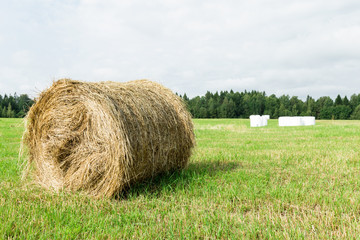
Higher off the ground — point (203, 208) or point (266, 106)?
point (266, 106)

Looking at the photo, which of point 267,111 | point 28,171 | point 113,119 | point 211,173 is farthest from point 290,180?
point 267,111

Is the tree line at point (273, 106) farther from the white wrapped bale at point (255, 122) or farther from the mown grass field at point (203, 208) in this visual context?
the mown grass field at point (203, 208)

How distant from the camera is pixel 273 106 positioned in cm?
8856

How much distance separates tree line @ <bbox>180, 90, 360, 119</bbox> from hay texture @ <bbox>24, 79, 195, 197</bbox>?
70156 mm

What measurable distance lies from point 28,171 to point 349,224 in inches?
221

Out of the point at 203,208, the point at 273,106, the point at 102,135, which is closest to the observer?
the point at 203,208

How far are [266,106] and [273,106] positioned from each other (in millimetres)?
2022

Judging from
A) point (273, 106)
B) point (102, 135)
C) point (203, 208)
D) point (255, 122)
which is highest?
point (273, 106)

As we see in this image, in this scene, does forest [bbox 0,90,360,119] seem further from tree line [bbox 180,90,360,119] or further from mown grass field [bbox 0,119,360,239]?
mown grass field [bbox 0,119,360,239]

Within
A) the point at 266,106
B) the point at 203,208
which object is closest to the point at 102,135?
the point at 203,208

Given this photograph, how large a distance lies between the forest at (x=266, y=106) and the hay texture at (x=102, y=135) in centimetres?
6974

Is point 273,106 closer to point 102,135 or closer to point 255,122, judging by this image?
point 255,122

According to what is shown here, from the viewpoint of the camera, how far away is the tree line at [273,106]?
7619 centimetres

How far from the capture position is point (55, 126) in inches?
222
